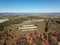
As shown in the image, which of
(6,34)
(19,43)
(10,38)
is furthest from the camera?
(6,34)

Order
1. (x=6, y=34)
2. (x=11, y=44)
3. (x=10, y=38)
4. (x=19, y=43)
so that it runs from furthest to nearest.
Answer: (x=6, y=34)
(x=10, y=38)
(x=11, y=44)
(x=19, y=43)

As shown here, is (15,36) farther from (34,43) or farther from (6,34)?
(34,43)

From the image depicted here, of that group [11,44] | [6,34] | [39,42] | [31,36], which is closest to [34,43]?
[39,42]

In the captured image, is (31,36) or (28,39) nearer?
(28,39)

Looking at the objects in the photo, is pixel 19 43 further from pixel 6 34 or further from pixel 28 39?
pixel 6 34

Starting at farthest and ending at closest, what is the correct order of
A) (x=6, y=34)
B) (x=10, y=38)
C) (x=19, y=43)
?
(x=6, y=34) < (x=10, y=38) < (x=19, y=43)

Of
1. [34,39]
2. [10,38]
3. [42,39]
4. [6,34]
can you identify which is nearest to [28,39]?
[34,39]

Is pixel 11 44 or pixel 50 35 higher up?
pixel 50 35

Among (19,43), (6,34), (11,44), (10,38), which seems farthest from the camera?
(6,34)

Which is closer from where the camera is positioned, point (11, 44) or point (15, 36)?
point (11, 44)
